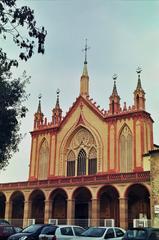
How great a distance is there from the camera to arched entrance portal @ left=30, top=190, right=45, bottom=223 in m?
43.0

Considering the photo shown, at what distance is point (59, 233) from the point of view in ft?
58.8

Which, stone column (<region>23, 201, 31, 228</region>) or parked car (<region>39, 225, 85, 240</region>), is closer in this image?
parked car (<region>39, 225, 85, 240</region>)

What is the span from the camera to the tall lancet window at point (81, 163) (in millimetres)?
45594

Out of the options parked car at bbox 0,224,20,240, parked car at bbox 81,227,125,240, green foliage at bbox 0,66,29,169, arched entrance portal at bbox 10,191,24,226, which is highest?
green foliage at bbox 0,66,29,169

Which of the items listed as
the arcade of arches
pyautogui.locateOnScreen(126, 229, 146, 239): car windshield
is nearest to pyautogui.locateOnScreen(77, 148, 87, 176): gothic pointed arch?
the arcade of arches

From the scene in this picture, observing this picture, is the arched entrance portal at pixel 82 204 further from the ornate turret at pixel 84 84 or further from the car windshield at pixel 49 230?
the car windshield at pixel 49 230

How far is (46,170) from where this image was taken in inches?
1906

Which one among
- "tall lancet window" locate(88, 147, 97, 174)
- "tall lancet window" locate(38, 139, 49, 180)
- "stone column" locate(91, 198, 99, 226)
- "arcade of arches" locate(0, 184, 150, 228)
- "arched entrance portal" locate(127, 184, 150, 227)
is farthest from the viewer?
"tall lancet window" locate(38, 139, 49, 180)

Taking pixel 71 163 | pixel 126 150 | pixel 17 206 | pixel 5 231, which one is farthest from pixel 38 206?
pixel 5 231

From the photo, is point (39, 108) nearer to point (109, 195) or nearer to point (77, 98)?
point (77, 98)

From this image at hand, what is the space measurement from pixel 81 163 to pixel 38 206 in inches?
278

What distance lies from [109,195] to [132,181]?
5.59m

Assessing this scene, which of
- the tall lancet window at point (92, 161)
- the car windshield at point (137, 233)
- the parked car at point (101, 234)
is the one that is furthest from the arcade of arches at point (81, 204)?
the car windshield at point (137, 233)

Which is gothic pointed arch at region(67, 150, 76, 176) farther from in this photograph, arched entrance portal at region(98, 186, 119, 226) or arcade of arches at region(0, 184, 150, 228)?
arched entrance portal at region(98, 186, 119, 226)
